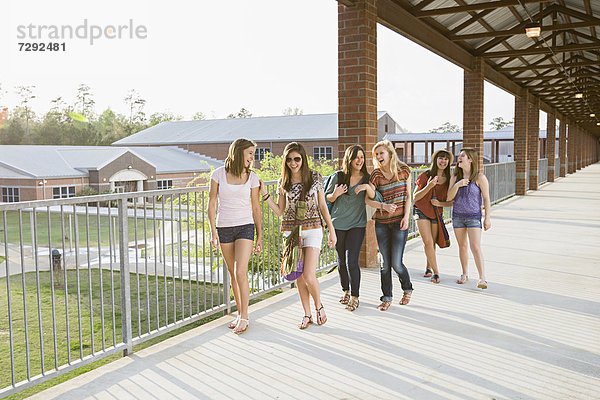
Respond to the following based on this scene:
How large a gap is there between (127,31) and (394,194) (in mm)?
107041

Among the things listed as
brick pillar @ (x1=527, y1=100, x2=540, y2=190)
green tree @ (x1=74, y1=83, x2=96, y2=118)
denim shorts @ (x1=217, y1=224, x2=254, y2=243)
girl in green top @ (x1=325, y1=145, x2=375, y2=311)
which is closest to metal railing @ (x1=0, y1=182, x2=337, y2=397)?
denim shorts @ (x1=217, y1=224, x2=254, y2=243)

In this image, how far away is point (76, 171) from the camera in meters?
37.8

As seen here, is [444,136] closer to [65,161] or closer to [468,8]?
[65,161]

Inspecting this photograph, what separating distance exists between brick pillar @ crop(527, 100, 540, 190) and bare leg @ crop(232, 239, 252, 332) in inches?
745

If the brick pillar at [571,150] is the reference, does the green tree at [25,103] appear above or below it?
above

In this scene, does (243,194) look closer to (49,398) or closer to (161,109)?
(49,398)

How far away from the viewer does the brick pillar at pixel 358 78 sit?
6684mm

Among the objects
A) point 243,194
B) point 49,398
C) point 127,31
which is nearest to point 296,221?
point 243,194

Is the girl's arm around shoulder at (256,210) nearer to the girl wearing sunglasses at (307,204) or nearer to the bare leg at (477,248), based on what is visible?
the girl wearing sunglasses at (307,204)

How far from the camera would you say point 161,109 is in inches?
3809

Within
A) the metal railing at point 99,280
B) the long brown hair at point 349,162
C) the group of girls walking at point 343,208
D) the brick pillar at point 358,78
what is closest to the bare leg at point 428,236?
the group of girls walking at point 343,208

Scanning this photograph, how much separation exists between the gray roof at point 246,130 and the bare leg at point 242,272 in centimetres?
3959

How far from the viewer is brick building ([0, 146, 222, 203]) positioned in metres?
35.5

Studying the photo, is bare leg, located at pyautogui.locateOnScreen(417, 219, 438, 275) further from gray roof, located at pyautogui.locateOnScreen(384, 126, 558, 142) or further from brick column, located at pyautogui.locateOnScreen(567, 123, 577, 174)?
gray roof, located at pyautogui.locateOnScreen(384, 126, 558, 142)
